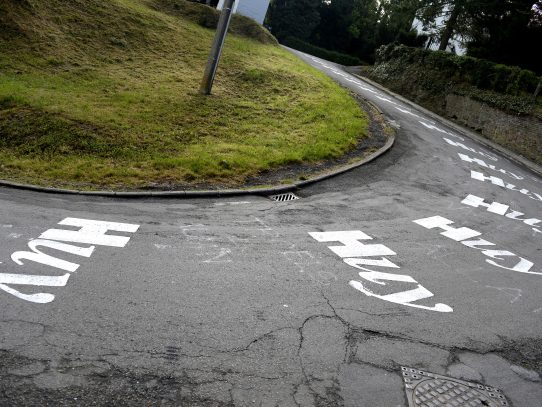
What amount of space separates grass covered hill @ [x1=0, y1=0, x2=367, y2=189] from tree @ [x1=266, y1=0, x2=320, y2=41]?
3113 cm

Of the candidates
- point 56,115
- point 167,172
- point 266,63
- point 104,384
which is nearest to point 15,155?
point 56,115

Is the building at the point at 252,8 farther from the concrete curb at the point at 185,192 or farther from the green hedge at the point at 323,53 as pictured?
the concrete curb at the point at 185,192

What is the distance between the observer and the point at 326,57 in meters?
47.8

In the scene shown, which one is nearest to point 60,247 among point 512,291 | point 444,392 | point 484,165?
point 444,392

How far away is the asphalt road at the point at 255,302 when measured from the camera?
170 inches

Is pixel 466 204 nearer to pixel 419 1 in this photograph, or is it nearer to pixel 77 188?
pixel 77 188

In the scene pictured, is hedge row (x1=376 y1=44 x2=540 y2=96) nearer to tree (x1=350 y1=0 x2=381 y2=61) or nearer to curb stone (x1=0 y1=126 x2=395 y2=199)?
curb stone (x1=0 y1=126 x2=395 y2=199)

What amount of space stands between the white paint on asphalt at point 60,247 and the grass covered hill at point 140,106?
241 cm

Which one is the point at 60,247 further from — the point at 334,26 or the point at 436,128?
the point at 334,26

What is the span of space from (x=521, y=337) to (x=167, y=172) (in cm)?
817

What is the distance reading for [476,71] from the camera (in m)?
25.8

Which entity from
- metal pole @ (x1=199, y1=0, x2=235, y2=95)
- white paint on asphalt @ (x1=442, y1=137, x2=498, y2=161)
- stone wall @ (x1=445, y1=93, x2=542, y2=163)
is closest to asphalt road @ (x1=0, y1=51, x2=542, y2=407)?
metal pole @ (x1=199, y1=0, x2=235, y2=95)

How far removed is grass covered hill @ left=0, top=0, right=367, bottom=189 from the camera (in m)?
11.0

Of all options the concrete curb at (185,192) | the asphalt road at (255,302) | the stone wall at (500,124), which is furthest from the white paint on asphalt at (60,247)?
the stone wall at (500,124)
